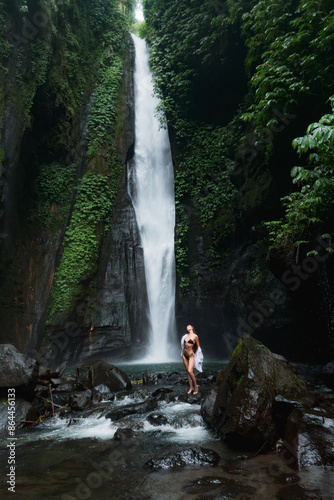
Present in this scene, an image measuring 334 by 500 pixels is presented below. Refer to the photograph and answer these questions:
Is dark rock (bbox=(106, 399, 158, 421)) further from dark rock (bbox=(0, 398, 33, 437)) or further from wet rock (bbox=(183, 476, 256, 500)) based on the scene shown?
wet rock (bbox=(183, 476, 256, 500))

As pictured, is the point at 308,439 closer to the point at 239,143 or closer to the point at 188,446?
the point at 188,446

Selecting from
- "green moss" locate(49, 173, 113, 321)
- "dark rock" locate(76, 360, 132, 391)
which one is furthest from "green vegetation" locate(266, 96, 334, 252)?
"green moss" locate(49, 173, 113, 321)

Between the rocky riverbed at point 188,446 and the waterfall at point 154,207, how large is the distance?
8902 mm

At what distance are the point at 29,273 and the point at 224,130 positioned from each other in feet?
35.5

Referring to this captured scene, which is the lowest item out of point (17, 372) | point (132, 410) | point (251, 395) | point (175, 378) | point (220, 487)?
point (175, 378)

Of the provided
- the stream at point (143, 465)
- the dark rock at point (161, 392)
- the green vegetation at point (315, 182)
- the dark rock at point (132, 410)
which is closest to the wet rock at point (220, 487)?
the stream at point (143, 465)

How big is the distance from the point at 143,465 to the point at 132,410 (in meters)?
2.19

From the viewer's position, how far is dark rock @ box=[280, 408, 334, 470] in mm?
3295

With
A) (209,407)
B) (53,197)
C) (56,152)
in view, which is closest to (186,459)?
(209,407)

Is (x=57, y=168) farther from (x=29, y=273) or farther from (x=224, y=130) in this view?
(x=224, y=130)

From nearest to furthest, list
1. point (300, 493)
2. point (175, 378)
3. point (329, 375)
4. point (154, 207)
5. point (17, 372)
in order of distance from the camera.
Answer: point (300, 493) < point (17, 372) < point (329, 375) < point (175, 378) < point (154, 207)

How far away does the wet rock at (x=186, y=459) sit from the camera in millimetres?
3463

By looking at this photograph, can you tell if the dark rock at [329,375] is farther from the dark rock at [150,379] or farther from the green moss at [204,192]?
the green moss at [204,192]

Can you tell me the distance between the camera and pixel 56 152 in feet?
51.8
